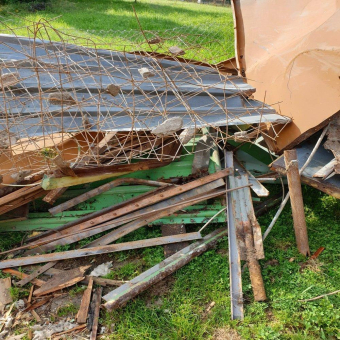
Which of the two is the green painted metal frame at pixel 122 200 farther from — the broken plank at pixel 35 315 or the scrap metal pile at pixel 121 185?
the broken plank at pixel 35 315

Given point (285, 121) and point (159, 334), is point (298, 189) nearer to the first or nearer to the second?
point (285, 121)

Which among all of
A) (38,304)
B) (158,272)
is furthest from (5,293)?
(158,272)

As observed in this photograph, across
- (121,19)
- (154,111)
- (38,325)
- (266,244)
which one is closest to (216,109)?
(154,111)

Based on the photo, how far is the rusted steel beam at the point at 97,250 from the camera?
367cm

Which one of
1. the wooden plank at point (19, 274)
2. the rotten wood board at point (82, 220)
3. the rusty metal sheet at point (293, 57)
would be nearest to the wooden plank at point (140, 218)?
the rotten wood board at point (82, 220)

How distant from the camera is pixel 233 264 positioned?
11.4 ft

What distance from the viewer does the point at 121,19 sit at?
11.6 metres

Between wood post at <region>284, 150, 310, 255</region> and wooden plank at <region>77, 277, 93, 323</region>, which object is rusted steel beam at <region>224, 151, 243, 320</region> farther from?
wooden plank at <region>77, 277, 93, 323</region>

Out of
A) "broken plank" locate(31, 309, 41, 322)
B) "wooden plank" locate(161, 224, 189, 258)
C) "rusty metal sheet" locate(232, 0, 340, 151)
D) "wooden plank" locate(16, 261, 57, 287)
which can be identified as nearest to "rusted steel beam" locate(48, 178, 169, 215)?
"wooden plank" locate(161, 224, 189, 258)

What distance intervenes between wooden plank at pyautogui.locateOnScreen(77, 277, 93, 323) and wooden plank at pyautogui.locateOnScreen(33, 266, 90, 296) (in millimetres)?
143

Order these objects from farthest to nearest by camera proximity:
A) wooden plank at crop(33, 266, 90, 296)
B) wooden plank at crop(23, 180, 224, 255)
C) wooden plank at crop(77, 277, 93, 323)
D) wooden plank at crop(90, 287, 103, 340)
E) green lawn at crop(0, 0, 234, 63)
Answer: green lawn at crop(0, 0, 234, 63) → wooden plank at crop(23, 180, 224, 255) → wooden plank at crop(33, 266, 90, 296) → wooden plank at crop(77, 277, 93, 323) → wooden plank at crop(90, 287, 103, 340)

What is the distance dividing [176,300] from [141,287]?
1.15ft

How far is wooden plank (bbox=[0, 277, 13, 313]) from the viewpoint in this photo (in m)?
3.36

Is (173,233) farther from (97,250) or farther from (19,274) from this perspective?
(19,274)
